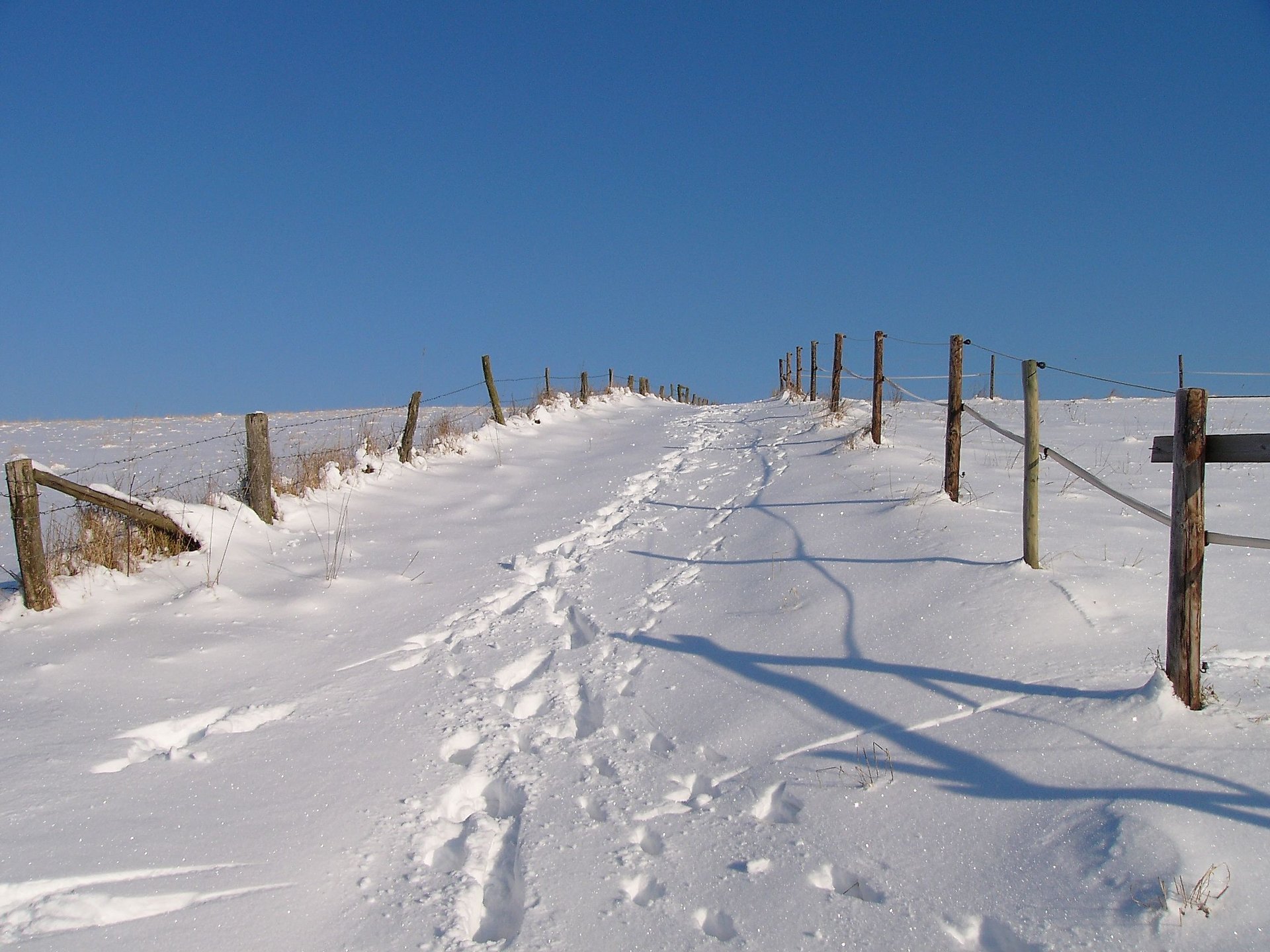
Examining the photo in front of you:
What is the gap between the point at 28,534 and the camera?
4.99 metres

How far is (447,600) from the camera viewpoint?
6.01m

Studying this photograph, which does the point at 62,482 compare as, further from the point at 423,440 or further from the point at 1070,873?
the point at 423,440

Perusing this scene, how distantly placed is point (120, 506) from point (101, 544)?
1.00 feet

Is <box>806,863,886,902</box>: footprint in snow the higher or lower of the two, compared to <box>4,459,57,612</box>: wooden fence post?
lower

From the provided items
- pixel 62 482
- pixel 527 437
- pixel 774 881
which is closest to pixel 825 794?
pixel 774 881

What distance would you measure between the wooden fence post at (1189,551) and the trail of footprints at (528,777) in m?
1.73

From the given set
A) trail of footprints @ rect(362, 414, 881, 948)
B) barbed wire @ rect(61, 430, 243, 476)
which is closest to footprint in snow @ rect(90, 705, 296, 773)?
trail of footprints @ rect(362, 414, 881, 948)

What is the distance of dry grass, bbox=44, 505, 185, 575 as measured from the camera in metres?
5.56

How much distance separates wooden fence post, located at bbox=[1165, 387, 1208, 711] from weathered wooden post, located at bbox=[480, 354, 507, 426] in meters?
12.7

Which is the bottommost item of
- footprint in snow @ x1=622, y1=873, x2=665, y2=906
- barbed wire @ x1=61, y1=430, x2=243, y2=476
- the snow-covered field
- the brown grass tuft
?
footprint in snow @ x1=622, y1=873, x2=665, y2=906

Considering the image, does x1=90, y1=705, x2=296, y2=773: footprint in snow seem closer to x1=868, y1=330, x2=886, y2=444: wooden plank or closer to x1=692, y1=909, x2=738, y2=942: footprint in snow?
x1=692, y1=909, x2=738, y2=942: footprint in snow

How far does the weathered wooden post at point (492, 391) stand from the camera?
1495 centimetres

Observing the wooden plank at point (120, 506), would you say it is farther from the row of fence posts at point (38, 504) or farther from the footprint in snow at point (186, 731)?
the footprint in snow at point (186, 731)

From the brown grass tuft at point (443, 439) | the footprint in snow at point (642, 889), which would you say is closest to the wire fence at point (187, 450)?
the brown grass tuft at point (443, 439)
